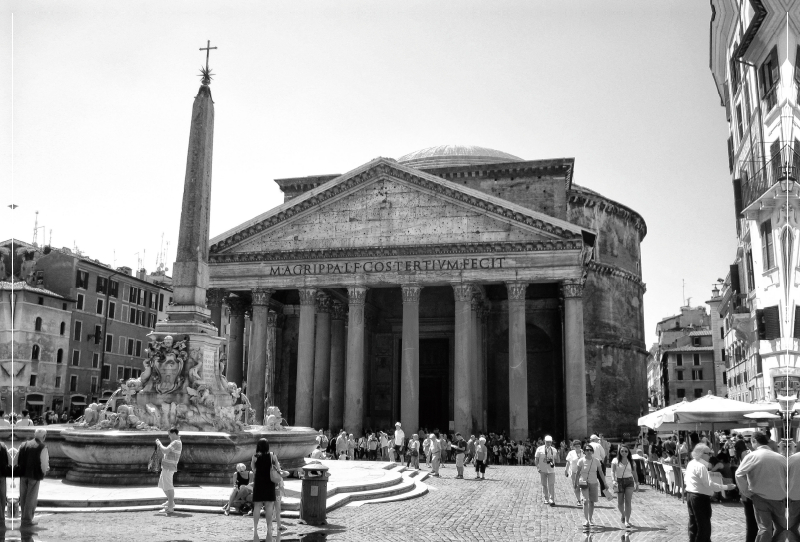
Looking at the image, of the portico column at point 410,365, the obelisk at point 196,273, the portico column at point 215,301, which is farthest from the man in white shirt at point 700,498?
the portico column at point 215,301

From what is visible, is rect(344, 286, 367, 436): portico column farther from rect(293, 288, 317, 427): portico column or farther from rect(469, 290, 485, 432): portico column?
rect(469, 290, 485, 432): portico column

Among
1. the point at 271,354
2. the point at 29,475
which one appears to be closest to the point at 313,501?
the point at 29,475

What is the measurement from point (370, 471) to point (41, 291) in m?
29.4

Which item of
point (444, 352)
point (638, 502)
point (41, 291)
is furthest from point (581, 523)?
point (41, 291)

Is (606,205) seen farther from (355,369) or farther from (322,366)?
(355,369)

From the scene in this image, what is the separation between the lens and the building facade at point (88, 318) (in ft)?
→ 133

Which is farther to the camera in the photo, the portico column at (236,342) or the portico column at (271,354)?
the portico column at (271,354)

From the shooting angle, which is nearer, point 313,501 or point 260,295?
point 313,501

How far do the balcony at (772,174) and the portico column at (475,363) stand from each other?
559 inches

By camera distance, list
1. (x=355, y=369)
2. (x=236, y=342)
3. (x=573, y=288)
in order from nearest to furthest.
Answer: (x=573, y=288) → (x=355, y=369) → (x=236, y=342)

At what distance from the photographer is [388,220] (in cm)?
2950

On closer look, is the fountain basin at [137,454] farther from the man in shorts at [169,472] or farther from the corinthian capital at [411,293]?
the corinthian capital at [411,293]

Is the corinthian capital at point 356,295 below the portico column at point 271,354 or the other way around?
the other way around

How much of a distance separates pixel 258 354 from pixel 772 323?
20.9 meters
